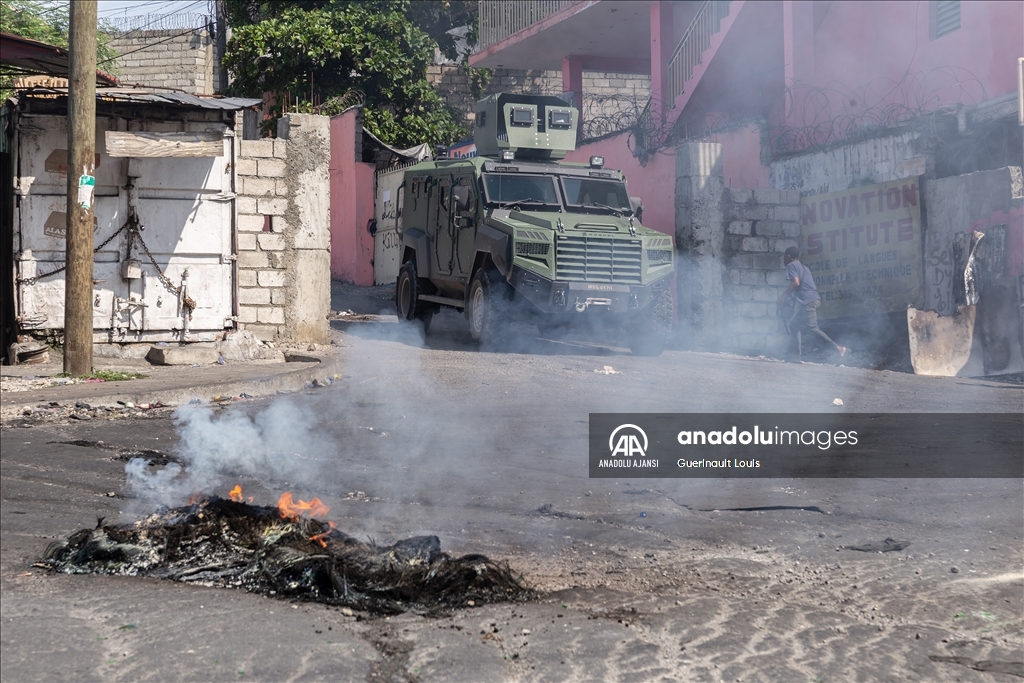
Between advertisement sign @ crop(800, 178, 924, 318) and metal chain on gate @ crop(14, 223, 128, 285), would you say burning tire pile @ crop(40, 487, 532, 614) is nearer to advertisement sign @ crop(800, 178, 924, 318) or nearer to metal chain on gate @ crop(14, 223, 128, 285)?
metal chain on gate @ crop(14, 223, 128, 285)

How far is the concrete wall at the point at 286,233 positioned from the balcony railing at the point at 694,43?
25.9 ft

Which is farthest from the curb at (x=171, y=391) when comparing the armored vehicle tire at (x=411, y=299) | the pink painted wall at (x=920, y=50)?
the pink painted wall at (x=920, y=50)

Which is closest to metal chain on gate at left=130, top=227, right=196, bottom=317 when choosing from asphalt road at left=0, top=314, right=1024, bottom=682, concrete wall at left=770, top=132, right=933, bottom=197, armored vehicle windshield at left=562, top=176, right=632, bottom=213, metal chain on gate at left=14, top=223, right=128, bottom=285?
metal chain on gate at left=14, top=223, right=128, bottom=285

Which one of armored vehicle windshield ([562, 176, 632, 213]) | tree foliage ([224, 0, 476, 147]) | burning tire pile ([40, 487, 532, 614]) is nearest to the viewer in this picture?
burning tire pile ([40, 487, 532, 614])

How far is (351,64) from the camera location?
2466cm

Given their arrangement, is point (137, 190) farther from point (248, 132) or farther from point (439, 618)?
point (439, 618)

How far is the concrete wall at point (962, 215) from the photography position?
436 inches

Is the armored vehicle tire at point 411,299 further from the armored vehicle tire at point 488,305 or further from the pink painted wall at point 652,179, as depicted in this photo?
the pink painted wall at point 652,179

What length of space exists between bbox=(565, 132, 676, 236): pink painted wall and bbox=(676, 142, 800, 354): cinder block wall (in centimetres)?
102

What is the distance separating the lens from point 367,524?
530 cm

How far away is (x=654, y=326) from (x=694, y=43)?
780 centimetres

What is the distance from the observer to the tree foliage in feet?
78.6

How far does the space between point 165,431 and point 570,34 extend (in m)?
16.1

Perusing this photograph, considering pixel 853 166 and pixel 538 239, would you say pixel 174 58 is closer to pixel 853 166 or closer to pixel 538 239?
pixel 538 239
